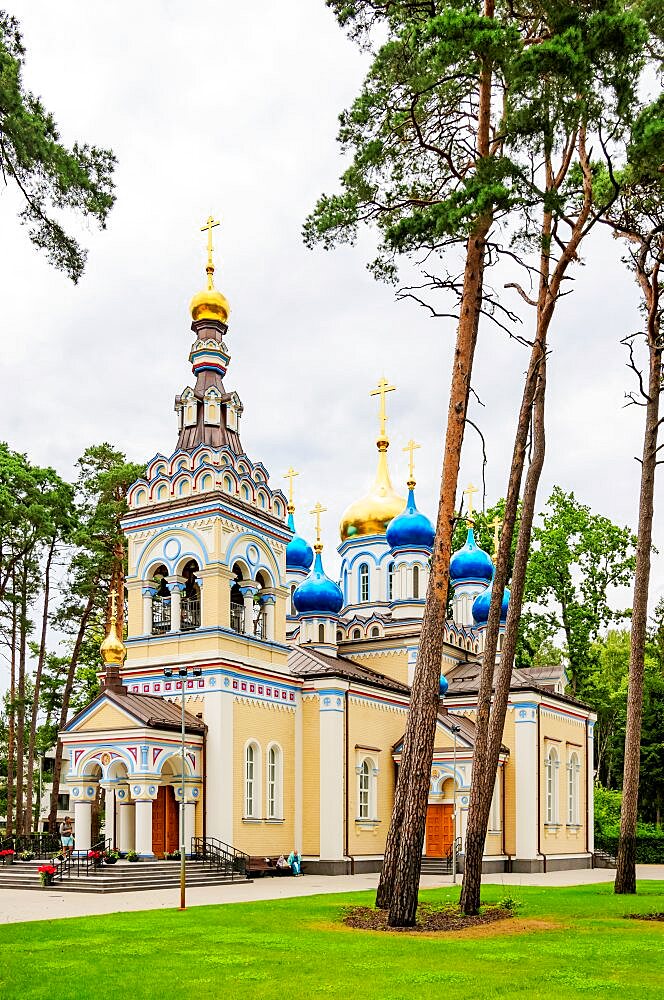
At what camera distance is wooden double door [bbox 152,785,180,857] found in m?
23.9

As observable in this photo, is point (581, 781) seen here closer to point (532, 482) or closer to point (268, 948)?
point (532, 482)

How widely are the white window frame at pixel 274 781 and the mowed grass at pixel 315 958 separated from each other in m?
9.07

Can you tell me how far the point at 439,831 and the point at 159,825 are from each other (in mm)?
8271

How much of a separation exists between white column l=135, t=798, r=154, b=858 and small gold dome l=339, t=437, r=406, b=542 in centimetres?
1559

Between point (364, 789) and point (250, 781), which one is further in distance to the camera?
point (364, 789)

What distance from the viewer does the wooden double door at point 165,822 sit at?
23859mm

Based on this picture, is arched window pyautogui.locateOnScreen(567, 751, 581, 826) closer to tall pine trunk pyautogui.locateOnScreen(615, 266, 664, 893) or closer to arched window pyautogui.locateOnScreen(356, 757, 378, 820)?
arched window pyautogui.locateOnScreen(356, 757, 378, 820)

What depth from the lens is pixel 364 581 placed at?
36.5 meters

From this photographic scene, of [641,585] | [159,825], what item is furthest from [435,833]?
[641,585]

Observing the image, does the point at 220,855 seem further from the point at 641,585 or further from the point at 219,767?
the point at 641,585

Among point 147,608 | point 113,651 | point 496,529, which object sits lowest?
point 113,651

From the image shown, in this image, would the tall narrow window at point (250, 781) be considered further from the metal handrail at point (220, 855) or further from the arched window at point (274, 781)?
the metal handrail at point (220, 855)

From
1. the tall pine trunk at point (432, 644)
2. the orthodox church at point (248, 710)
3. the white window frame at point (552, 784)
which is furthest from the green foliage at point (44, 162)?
the white window frame at point (552, 784)

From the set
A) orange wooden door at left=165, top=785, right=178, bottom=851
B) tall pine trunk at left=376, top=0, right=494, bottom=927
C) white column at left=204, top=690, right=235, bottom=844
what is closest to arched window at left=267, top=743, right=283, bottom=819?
white column at left=204, top=690, right=235, bottom=844
